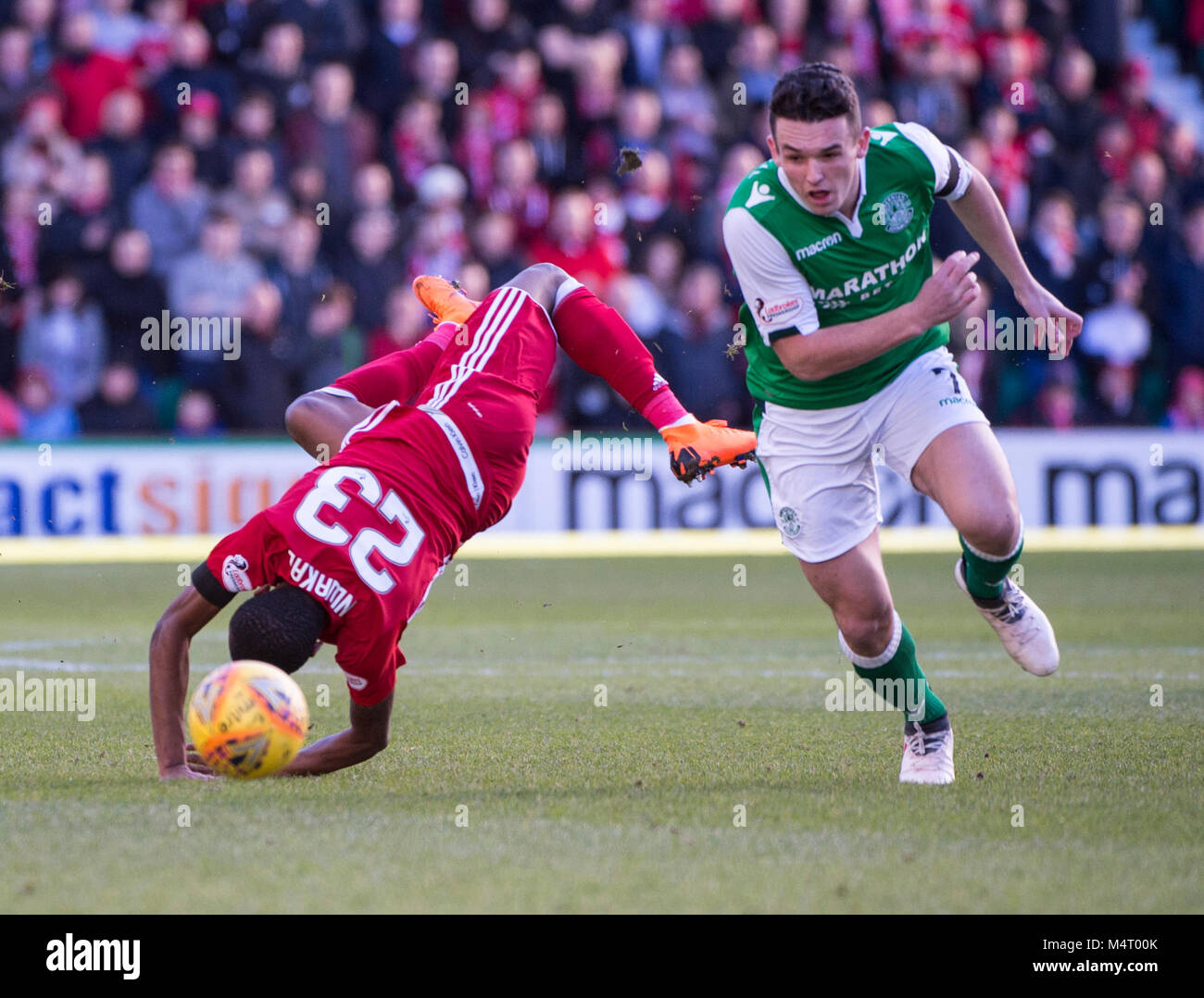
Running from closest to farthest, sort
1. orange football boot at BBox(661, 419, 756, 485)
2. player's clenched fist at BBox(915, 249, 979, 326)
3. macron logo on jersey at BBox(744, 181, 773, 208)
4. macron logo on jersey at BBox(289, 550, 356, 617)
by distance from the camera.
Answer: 1. macron logo on jersey at BBox(289, 550, 356, 617)
2. player's clenched fist at BBox(915, 249, 979, 326)
3. macron logo on jersey at BBox(744, 181, 773, 208)
4. orange football boot at BBox(661, 419, 756, 485)

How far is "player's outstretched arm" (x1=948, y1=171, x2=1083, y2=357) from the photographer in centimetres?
573

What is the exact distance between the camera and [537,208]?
582 inches

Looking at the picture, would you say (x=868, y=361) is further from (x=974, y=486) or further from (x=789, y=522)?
(x=789, y=522)

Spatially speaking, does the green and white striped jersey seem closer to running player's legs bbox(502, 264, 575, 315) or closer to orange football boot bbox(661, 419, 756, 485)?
orange football boot bbox(661, 419, 756, 485)

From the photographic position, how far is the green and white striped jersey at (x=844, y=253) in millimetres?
5344

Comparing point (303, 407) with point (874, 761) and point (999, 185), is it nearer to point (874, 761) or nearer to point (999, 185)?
point (874, 761)

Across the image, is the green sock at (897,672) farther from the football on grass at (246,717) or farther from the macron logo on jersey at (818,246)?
the football on grass at (246,717)

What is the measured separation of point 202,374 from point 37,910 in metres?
10.6

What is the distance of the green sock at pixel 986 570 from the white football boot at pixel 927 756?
442 millimetres

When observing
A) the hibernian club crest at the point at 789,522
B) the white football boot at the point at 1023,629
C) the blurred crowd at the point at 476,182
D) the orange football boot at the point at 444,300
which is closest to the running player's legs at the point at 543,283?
the orange football boot at the point at 444,300

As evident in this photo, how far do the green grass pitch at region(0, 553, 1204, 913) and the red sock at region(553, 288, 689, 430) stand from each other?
127cm

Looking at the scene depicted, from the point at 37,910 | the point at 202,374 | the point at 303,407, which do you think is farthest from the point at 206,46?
the point at 37,910

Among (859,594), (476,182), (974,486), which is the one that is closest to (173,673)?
(859,594)

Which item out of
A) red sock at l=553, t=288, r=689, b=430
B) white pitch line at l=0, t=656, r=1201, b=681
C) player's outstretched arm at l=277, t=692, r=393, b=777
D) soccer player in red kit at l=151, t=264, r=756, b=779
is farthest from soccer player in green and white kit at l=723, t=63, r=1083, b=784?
white pitch line at l=0, t=656, r=1201, b=681
